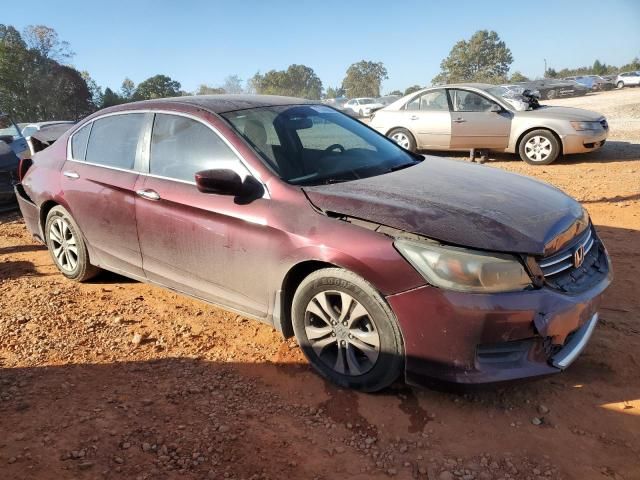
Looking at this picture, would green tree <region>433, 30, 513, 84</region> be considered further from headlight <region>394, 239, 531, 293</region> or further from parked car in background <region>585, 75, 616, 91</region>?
headlight <region>394, 239, 531, 293</region>

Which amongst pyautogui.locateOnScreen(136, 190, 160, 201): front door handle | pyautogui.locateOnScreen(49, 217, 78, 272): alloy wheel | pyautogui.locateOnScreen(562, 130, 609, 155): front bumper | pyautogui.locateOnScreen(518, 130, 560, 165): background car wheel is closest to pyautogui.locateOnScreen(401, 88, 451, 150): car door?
pyautogui.locateOnScreen(518, 130, 560, 165): background car wheel

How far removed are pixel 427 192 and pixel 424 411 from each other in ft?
4.06

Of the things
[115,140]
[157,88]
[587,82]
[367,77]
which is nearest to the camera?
[115,140]

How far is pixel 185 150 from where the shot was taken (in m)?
3.47

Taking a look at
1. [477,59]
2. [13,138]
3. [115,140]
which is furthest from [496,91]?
[477,59]

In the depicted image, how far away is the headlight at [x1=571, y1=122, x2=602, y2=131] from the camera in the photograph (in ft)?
29.3

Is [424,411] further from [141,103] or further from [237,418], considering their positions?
[141,103]

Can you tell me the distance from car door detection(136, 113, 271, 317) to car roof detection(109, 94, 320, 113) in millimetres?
167

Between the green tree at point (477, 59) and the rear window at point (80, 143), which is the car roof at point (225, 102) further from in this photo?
the green tree at point (477, 59)

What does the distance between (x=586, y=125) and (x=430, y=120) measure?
112 inches

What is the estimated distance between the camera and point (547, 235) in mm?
2590

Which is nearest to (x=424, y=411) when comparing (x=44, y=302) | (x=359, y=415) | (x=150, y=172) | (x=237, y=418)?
(x=359, y=415)

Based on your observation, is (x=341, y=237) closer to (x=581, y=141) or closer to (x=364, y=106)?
(x=581, y=141)

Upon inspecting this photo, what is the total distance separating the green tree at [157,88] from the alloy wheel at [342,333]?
2500 inches
